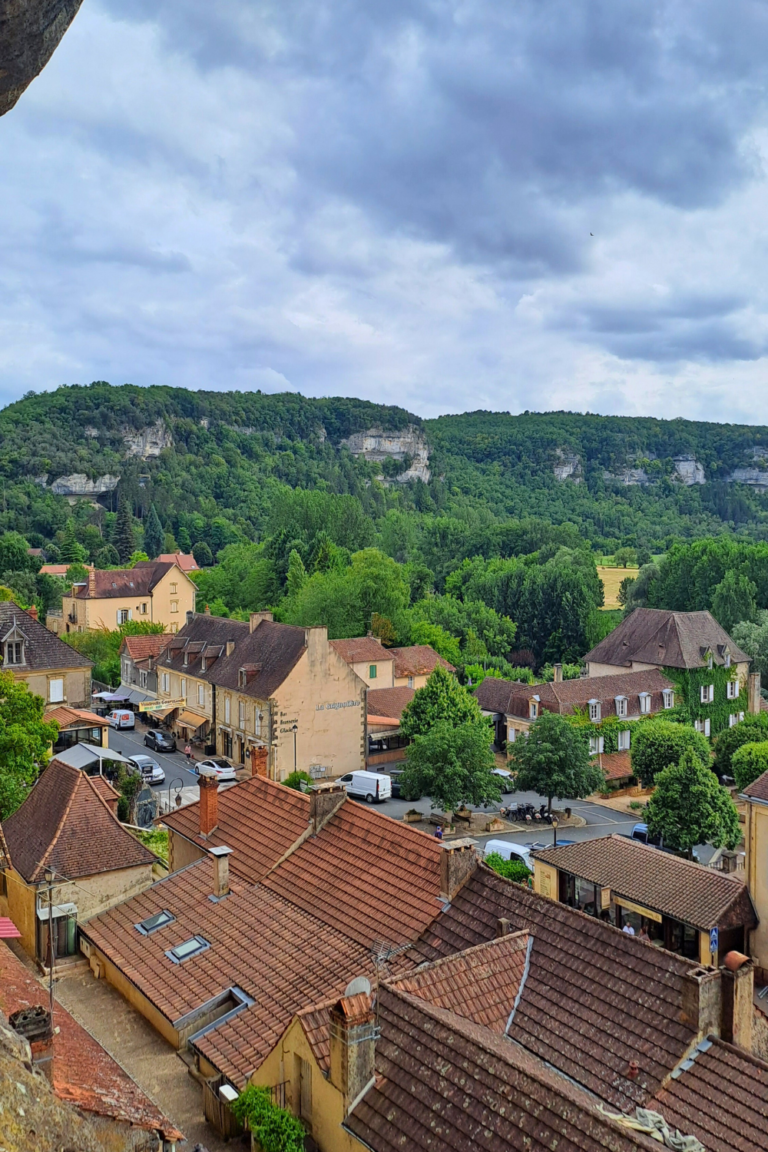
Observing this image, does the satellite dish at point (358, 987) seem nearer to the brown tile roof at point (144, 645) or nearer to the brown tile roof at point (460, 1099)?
the brown tile roof at point (460, 1099)

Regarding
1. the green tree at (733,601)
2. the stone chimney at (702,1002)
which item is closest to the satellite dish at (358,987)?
the stone chimney at (702,1002)

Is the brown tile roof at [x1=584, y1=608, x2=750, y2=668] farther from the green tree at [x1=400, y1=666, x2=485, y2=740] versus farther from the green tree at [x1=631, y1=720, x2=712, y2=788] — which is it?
the green tree at [x1=400, y1=666, x2=485, y2=740]

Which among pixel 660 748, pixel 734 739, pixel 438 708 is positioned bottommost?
pixel 734 739

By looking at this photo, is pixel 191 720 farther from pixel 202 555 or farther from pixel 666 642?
pixel 202 555

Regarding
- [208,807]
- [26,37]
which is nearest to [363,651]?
[208,807]

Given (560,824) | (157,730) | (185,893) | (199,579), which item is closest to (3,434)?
(199,579)

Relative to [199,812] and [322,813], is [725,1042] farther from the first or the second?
[199,812]
